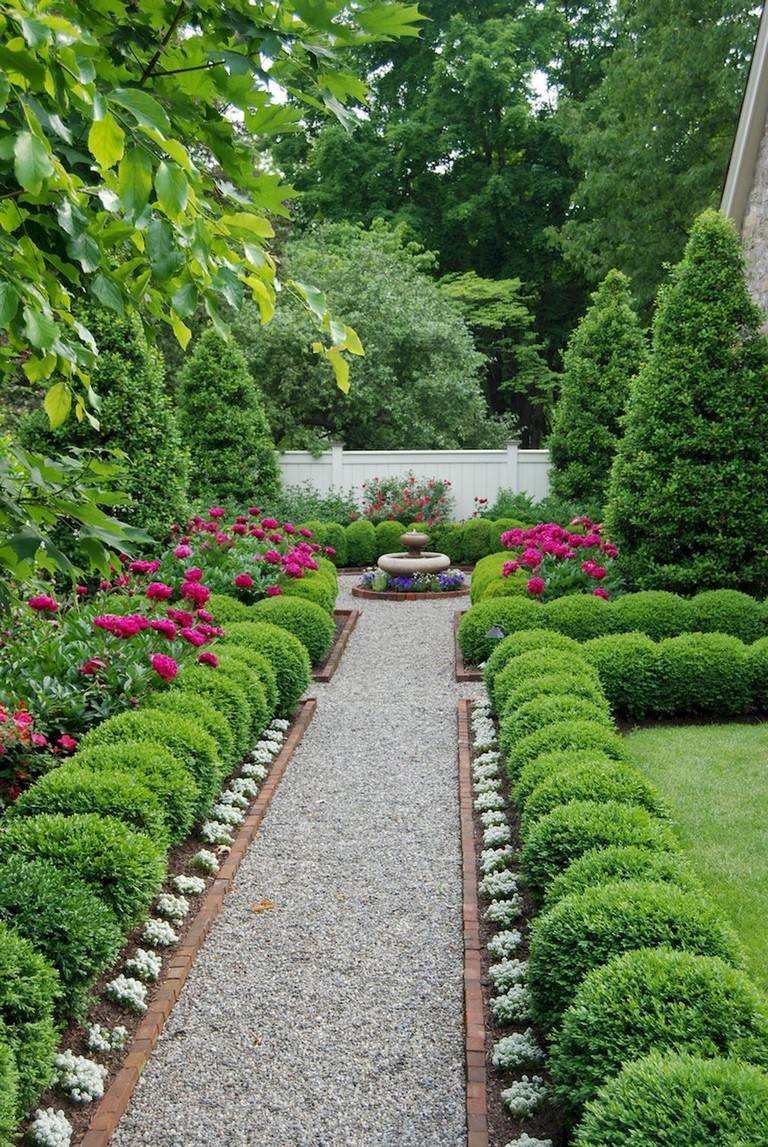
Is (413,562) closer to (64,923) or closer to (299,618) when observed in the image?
(299,618)

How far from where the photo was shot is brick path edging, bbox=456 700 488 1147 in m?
2.96

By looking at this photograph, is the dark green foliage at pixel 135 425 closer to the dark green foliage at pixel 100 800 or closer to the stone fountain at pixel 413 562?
the stone fountain at pixel 413 562

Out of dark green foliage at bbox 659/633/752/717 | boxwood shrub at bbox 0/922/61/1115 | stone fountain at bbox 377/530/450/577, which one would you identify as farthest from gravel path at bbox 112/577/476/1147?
stone fountain at bbox 377/530/450/577

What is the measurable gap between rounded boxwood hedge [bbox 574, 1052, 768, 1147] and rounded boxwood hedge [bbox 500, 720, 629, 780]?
97.3 inches

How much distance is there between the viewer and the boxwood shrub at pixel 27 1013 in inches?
108

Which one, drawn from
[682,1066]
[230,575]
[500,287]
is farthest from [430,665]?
[500,287]

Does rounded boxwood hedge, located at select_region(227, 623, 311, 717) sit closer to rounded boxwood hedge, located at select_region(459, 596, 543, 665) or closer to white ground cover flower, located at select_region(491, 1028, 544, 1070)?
rounded boxwood hedge, located at select_region(459, 596, 543, 665)

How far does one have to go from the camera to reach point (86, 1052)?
3.25 metres

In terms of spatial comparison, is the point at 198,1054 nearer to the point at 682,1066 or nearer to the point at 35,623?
the point at 682,1066

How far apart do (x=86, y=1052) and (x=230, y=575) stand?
5.96m

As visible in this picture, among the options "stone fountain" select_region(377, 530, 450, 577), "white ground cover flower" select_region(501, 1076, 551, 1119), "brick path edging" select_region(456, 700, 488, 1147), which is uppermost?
"stone fountain" select_region(377, 530, 450, 577)

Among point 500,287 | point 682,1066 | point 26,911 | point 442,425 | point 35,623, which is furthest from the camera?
point 500,287

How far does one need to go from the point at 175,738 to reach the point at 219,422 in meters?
9.53

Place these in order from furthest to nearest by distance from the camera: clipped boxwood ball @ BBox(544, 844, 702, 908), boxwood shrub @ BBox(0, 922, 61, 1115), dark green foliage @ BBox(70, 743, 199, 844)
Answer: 1. dark green foliage @ BBox(70, 743, 199, 844)
2. clipped boxwood ball @ BBox(544, 844, 702, 908)
3. boxwood shrub @ BBox(0, 922, 61, 1115)
